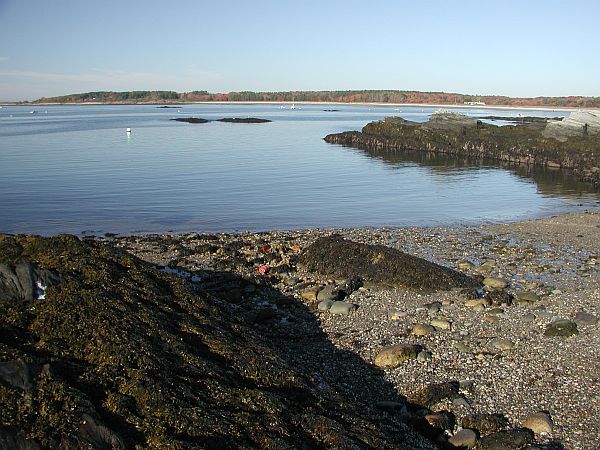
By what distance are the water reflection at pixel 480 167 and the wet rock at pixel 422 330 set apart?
23139 millimetres

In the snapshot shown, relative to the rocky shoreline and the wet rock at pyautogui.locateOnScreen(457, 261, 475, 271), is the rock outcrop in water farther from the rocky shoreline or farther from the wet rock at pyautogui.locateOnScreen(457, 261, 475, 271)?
the wet rock at pyautogui.locateOnScreen(457, 261, 475, 271)

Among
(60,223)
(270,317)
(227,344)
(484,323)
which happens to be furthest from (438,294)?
(60,223)

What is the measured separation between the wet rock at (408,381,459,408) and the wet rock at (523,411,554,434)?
1123mm

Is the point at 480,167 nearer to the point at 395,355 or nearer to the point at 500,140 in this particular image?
the point at 500,140

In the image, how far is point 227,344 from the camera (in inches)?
314

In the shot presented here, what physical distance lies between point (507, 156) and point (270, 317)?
43488 millimetres

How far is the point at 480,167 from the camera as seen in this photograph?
45781mm

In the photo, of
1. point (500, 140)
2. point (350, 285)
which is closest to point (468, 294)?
point (350, 285)

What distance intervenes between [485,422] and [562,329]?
422 cm

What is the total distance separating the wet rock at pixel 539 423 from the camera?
305 inches

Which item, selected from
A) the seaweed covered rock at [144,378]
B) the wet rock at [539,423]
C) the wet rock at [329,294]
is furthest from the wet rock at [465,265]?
the wet rock at [539,423]

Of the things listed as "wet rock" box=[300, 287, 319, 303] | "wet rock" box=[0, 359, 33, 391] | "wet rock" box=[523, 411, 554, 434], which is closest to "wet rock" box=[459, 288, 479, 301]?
"wet rock" box=[300, 287, 319, 303]

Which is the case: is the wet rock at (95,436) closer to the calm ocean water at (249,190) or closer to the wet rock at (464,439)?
the wet rock at (464,439)

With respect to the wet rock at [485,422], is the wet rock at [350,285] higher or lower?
higher
